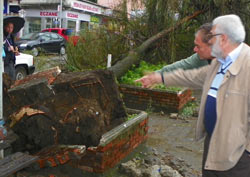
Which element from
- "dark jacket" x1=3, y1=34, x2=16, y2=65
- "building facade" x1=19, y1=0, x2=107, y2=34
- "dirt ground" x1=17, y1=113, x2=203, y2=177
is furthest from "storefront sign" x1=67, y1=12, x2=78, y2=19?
"dirt ground" x1=17, y1=113, x2=203, y2=177

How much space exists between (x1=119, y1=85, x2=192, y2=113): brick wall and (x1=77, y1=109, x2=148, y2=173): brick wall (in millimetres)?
2481

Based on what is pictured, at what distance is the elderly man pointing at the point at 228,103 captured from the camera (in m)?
2.52

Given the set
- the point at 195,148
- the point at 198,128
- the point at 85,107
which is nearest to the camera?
the point at 198,128

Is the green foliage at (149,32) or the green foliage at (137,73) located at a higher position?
the green foliage at (149,32)

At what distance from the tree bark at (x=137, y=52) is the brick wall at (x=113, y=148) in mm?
3823

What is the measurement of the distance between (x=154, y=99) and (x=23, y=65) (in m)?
4.86

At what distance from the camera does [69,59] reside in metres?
10.3

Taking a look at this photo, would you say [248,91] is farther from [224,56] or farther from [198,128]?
[198,128]

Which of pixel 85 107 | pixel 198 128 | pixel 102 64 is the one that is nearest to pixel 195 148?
pixel 85 107

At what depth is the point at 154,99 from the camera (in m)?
7.94

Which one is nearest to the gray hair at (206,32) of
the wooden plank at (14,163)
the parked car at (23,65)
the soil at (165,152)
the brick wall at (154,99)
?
the wooden plank at (14,163)

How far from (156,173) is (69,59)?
6735 millimetres

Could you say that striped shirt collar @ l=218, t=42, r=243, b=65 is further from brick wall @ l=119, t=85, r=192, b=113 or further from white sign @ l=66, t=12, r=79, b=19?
white sign @ l=66, t=12, r=79, b=19

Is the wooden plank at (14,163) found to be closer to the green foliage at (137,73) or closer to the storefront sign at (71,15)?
the green foliage at (137,73)
